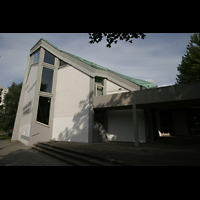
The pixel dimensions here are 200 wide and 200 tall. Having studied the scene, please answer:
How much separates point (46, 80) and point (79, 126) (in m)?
6.55

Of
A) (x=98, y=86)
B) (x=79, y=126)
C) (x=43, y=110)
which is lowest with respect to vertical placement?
(x=79, y=126)

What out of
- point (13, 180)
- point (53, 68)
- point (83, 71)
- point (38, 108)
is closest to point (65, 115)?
point (38, 108)

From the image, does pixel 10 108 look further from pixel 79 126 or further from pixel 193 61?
pixel 193 61

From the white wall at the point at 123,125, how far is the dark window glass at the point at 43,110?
653 centimetres

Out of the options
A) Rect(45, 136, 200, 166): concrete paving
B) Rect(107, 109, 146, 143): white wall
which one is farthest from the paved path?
Rect(107, 109, 146, 143): white wall

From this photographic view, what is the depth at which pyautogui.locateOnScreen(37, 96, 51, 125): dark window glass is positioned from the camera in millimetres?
12664

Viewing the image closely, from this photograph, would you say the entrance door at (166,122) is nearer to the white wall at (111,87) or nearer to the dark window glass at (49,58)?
the white wall at (111,87)

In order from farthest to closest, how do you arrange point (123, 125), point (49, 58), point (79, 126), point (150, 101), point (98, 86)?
point (49, 58)
point (98, 86)
point (123, 125)
point (79, 126)
point (150, 101)

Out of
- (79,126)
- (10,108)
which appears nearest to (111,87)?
(79,126)

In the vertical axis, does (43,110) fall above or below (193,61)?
below

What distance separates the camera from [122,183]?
3.61 m

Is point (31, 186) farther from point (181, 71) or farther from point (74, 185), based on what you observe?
point (181, 71)

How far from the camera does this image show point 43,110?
13008mm
